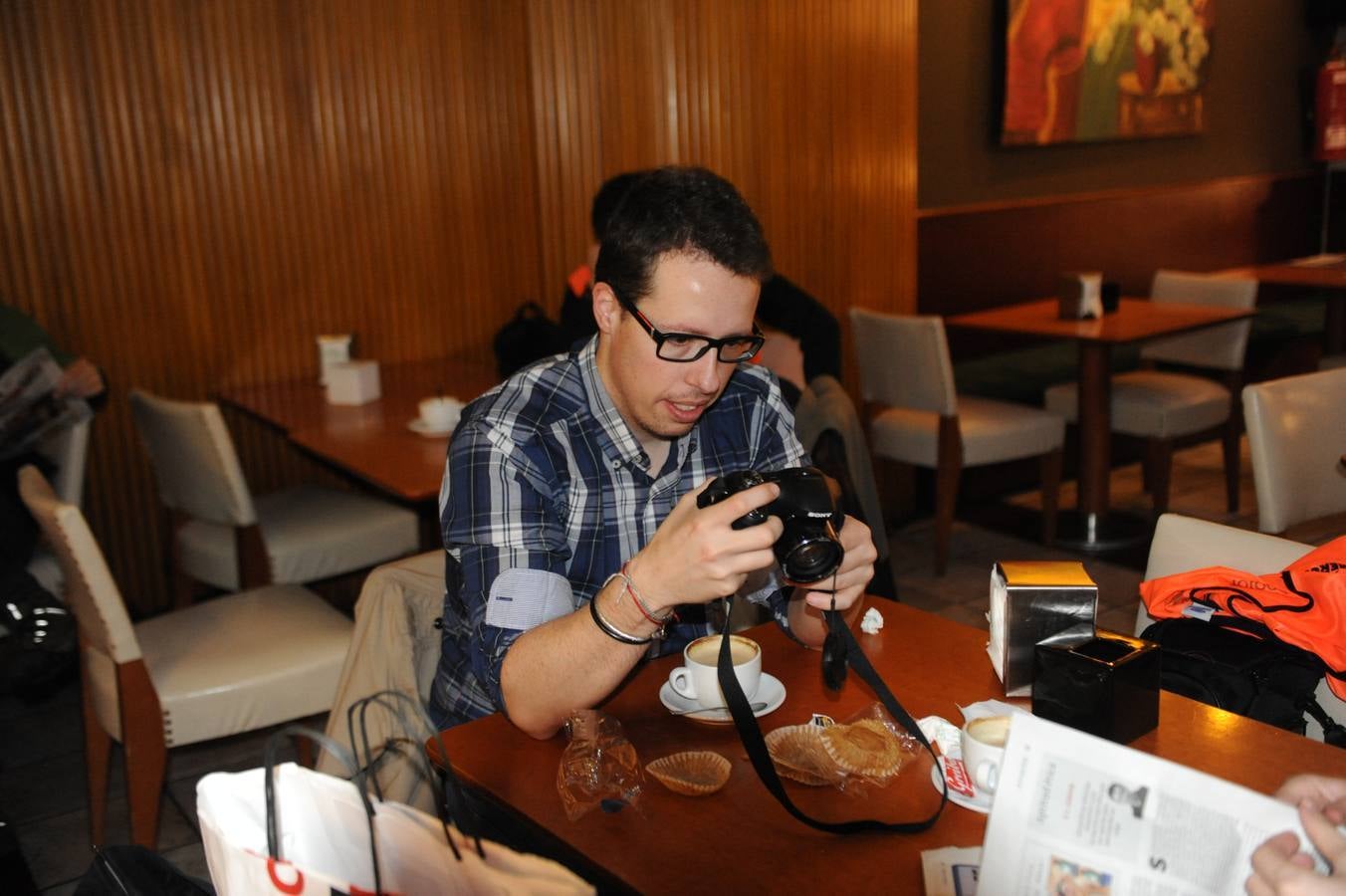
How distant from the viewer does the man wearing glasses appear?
1378mm

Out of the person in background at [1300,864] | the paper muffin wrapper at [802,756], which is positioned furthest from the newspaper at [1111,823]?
the paper muffin wrapper at [802,756]

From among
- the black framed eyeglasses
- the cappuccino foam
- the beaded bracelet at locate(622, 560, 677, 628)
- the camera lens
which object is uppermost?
the black framed eyeglasses

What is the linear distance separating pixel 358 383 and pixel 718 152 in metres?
1.59

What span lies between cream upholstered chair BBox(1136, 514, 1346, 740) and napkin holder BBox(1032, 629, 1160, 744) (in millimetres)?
435

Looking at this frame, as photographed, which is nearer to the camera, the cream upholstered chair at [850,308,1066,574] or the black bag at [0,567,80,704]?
the black bag at [0,567,80,704]

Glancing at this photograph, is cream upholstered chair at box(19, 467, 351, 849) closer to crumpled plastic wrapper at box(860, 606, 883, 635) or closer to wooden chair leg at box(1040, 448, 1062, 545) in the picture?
crumpled plastic wrapper at box(860, 606, 883, 635)

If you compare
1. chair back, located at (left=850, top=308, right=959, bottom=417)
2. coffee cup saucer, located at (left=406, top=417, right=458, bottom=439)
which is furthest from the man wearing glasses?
chair back, located at (left=850, top=308, right=959, bottom=417)

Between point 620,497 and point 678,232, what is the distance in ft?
1.35

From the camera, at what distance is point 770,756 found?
4.33ft

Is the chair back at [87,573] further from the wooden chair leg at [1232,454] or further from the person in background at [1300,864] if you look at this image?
the wooden chair leg at [1232,454]

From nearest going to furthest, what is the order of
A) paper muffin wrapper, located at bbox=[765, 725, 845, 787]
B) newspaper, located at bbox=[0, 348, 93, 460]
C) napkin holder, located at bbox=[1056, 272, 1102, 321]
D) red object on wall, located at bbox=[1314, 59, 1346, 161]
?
paper muffin wrapper, located at bbox=[765, 725, 845, 787] → newspaper, located at bbox=[0, 348, 93, 460] → napkin holder, located at bbox=[1056, 272, 1102, 321] → red object on wall, located at bbox=[1314, 59, 1346, 161]

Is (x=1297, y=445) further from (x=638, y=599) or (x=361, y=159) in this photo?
(x=361, y=159)

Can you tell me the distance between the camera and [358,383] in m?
3.66

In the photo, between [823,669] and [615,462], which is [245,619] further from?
[823,669]
